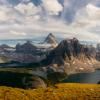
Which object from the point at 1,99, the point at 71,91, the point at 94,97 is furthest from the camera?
the point at 71,91

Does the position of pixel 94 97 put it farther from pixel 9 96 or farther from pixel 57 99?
pixel 9 96

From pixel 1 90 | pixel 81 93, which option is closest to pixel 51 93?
pixel 81 93

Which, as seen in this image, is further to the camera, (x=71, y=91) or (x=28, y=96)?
(x=71, y=91)

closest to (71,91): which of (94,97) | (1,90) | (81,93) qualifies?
(81,93)

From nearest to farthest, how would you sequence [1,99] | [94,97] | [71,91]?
[1,99] < [94,97] < [71,91]

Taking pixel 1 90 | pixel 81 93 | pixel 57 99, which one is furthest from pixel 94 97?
pixel 1 90

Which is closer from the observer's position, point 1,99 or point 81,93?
point 1,99

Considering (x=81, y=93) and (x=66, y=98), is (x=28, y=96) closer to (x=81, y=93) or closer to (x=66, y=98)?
(x=66, y=98)

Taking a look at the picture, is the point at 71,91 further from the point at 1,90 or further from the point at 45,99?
the point at 1,90
